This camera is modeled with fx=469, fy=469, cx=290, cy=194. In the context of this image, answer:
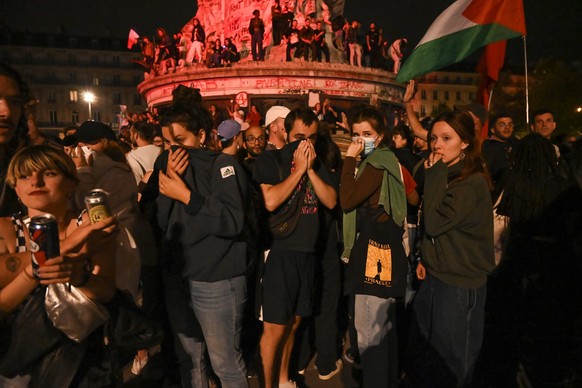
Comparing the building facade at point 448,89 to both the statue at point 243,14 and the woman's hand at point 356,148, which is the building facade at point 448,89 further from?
the woman's hand at point 356,148

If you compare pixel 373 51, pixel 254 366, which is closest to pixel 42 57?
pixel 373 51

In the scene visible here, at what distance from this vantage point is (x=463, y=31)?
5805 millimetres

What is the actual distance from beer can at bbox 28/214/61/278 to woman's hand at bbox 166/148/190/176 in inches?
53.0

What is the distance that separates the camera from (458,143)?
3375mm

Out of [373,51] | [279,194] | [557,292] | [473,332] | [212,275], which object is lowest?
[557,292]

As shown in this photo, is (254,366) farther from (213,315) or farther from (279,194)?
(279,194)

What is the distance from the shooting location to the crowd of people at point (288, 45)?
23.0 m

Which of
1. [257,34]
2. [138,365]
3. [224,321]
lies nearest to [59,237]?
[224,321]

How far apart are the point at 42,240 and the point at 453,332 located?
103 inches

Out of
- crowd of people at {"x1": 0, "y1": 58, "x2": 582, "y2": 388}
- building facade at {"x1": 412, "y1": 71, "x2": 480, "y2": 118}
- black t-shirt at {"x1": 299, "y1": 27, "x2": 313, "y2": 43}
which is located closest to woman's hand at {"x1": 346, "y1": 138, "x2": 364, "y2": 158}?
crowd of people at {"x1": 0, "y1": 58, "x2": 582, "y2": 388}

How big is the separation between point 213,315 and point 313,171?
1426 millimetres

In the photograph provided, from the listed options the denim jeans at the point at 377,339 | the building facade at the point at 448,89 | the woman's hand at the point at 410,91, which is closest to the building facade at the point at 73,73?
the building facade at the point at 448,89

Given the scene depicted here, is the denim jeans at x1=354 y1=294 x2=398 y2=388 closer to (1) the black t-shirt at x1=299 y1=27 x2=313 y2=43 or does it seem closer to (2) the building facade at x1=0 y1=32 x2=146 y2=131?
(1) the black t-shirt at x1=299 y1=27 x2=313 y2=43

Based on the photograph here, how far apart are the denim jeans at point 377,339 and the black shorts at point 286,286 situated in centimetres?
→ 47
